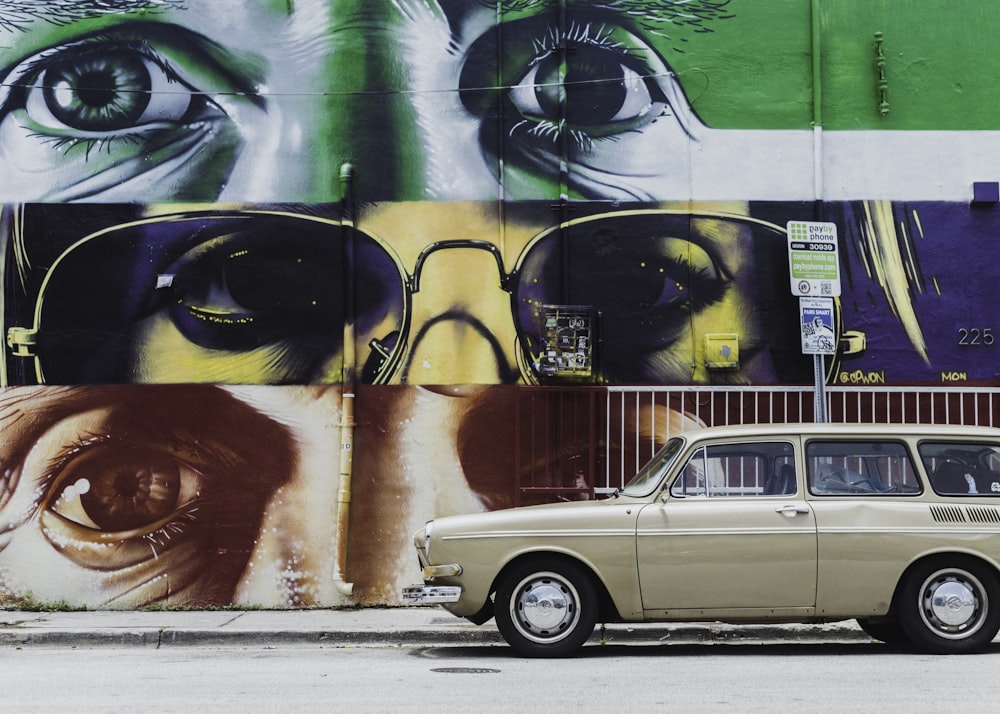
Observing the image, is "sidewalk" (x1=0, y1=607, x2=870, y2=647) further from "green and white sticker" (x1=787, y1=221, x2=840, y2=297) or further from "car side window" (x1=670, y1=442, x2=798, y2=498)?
"green and white sticker" (x1=787, y1=221, x2=840, y2=297)

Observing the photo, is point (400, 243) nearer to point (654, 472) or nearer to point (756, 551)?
point (654, 472)

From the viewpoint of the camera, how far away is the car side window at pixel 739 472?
28.6 ft

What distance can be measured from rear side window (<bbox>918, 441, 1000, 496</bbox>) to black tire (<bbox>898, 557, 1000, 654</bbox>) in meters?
0.52

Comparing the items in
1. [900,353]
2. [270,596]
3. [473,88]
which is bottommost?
[270,596]

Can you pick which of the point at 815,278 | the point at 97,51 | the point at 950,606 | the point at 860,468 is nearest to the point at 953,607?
the point at 950,606

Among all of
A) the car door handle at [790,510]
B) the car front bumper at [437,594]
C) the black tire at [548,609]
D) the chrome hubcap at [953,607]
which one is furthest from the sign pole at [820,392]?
the car front bumper at [437,594]

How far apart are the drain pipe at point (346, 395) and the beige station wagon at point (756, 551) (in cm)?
291

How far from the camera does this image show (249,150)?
12.1 metres

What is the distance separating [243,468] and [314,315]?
1594 millimetres

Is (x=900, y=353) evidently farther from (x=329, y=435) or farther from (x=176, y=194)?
(x=176, y=194)

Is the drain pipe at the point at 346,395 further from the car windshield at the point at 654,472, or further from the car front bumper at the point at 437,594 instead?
the car windshield at the point at 654,472

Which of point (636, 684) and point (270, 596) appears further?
point (270, 596)

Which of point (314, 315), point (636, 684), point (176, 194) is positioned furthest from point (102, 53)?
point (636, 684)

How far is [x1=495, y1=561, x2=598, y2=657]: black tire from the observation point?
8.59 m
